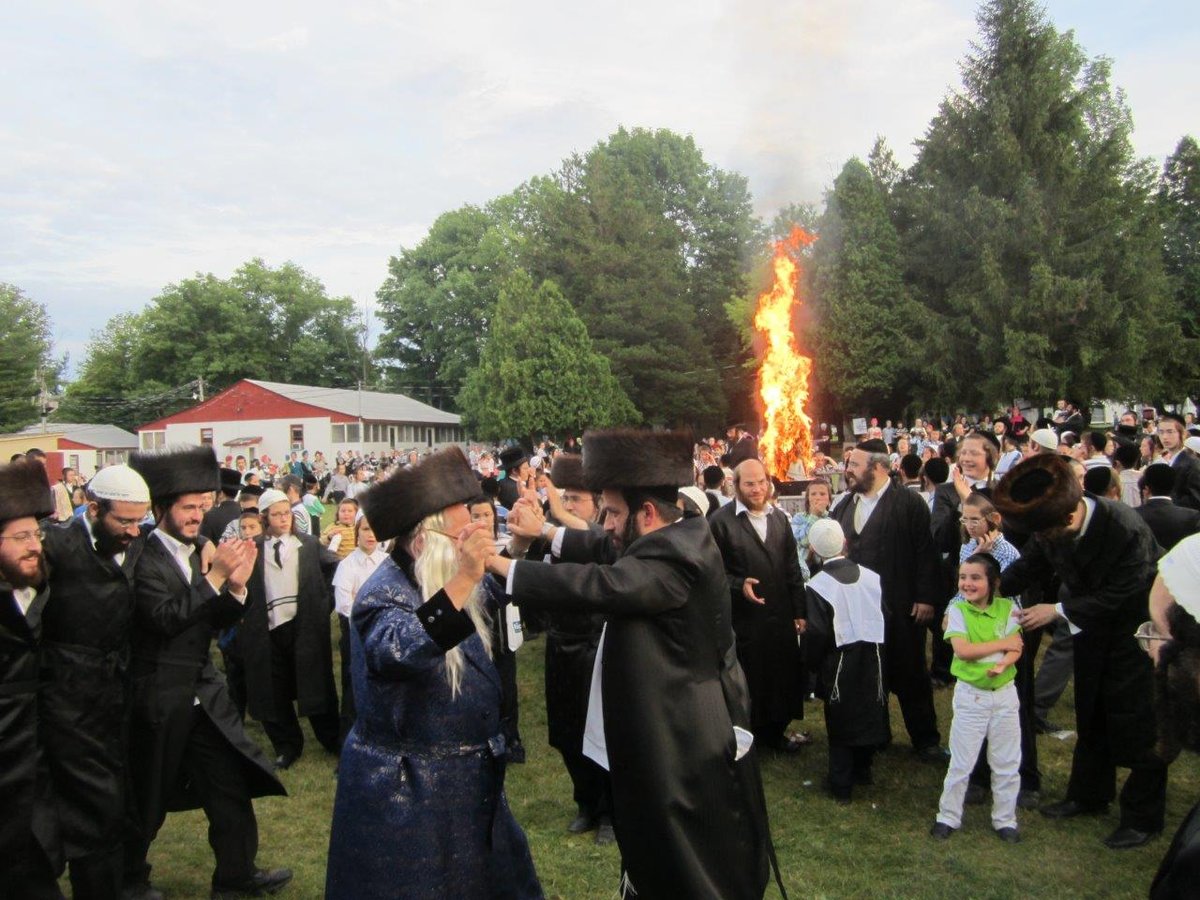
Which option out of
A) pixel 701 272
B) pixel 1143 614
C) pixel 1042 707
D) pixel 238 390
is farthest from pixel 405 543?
pixel 238 390

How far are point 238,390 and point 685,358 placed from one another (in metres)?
29.6

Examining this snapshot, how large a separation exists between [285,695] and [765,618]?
3.70 meters

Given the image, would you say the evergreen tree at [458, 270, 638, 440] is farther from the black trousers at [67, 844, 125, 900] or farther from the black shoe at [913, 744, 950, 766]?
A: the black trousers at [67, 844, 125, 900]

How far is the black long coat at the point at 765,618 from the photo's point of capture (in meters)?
6.83

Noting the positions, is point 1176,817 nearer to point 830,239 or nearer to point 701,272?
point 830,239

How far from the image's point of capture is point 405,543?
3.37 metres

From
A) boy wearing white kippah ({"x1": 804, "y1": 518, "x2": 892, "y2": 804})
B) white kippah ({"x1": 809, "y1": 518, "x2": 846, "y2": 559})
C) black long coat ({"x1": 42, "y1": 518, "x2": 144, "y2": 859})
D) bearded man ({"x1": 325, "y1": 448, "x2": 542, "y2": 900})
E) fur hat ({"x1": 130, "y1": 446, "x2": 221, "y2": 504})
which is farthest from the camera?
white kippah ({"x1": 809, "y1": 518, "x2": 846, "y2": 559})

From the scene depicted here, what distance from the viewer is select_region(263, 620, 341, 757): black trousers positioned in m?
7.21

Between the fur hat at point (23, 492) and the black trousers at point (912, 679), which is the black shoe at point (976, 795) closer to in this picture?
the black trousers at point (912, 679)

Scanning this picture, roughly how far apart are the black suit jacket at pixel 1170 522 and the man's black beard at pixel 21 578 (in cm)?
681

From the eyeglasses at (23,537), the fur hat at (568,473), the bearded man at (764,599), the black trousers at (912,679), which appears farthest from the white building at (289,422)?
the eyeglasses at (23,537)

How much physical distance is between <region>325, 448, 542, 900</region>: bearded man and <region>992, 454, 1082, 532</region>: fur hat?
9.91ft

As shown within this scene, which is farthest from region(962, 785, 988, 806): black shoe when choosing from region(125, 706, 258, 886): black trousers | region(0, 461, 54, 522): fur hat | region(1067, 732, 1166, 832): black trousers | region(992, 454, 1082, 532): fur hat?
region(0, 461, 54, 522): fur hat

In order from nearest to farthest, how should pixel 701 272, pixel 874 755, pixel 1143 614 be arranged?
pixel 1143 614
pixel 874 755
pixel 701 272
